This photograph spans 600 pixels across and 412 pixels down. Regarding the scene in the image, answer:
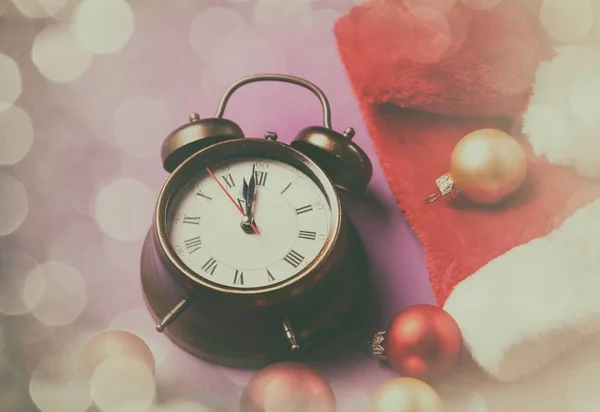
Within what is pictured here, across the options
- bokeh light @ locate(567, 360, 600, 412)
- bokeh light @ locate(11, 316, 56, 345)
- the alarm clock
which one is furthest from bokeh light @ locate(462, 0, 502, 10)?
bokeh light @ locate(11, 316, 56, 345)

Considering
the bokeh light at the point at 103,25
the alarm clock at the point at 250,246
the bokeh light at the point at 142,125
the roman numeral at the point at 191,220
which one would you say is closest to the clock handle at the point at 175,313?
the alarm clock at the point at 250,246

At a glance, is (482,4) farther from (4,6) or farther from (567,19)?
(4,6)

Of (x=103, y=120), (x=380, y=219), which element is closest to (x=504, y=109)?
(x=380, y=219)

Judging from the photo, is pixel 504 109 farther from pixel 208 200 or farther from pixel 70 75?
pixel 70 75

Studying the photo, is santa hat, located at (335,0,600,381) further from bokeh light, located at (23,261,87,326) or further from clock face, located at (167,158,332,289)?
bokeh light, located at (23,261,87,326)

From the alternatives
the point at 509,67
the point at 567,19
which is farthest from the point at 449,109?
the point at 567,19
